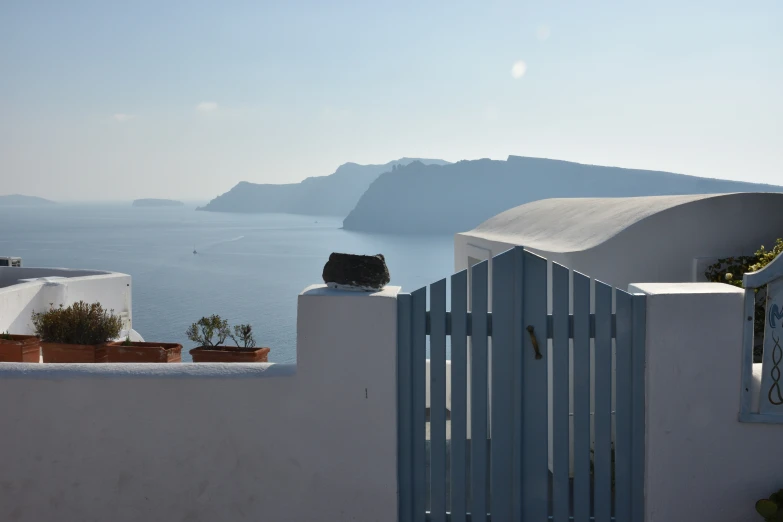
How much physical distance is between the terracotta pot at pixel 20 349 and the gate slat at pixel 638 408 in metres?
6.16

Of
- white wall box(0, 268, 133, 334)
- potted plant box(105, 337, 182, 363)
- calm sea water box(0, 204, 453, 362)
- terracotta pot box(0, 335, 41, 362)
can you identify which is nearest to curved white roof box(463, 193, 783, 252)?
potted plant box(105, 337, 182, 363)

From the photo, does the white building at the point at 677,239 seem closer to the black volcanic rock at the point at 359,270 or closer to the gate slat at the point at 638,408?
the gate slat at the point at 638,408

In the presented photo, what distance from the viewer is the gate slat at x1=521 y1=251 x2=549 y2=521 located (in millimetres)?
3605

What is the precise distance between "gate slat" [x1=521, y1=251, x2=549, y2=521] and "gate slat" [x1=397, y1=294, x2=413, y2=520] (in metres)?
0.60

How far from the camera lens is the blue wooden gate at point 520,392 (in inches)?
142

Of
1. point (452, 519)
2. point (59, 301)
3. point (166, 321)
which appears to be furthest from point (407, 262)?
point (452, 519)

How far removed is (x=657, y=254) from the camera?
650cm

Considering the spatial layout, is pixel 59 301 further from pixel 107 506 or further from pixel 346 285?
pixel 346 285

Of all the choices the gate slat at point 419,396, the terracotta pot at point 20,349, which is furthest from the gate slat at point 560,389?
the terracotta pot at point 20,349

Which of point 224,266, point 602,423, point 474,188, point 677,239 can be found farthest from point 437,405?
point 474,188

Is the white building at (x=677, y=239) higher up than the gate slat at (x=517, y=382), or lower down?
higher up

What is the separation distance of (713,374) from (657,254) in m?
3.08

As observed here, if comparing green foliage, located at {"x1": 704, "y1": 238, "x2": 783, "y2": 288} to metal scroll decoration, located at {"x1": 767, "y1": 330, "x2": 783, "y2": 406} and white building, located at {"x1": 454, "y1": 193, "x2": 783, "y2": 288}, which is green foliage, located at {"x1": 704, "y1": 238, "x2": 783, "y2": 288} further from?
metal scroll decoration, located at {"x1": 767, "y1": 330, "x2": 783, "y2": 406}

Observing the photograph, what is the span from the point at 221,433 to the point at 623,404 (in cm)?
214
